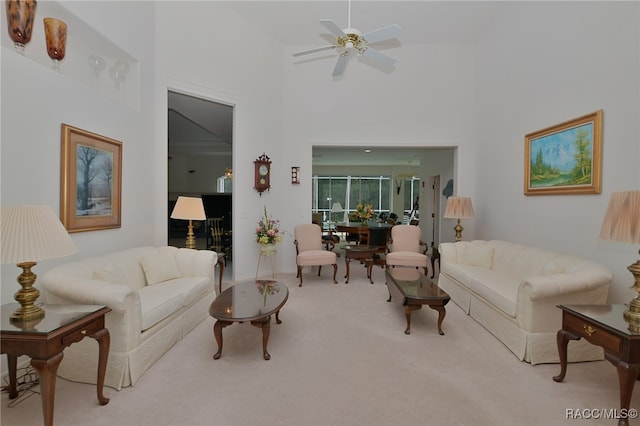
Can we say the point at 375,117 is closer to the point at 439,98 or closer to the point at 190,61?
the point at 439,98

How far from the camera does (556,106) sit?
3652mm

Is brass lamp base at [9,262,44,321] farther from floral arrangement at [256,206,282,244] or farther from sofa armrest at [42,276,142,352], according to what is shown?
floral arrangement at [256,206,282,244]

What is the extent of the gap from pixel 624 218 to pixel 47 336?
3.60 metres

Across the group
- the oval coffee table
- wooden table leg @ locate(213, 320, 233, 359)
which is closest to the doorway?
the oval coffee table

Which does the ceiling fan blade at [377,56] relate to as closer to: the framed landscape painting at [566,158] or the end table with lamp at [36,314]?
the framed landscape painting at [566,158]

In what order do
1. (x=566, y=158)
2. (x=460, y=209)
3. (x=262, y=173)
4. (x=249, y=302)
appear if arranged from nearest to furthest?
(x=249, y=302) < (x=566, y=158) < (x=460, y=209) < (x=262, y=173)

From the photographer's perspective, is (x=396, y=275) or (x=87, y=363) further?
(x=396, y=275)

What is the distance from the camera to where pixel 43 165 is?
2.58 metres

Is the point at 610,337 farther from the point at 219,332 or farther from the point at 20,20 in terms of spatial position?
the point at 20,20

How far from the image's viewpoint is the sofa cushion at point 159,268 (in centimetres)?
326

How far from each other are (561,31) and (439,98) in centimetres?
230

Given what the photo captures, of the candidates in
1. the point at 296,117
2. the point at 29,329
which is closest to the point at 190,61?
the point at 296,117

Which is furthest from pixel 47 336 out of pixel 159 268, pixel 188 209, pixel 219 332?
pixel 188 209

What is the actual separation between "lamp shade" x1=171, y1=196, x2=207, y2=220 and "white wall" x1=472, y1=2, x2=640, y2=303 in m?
4.56
